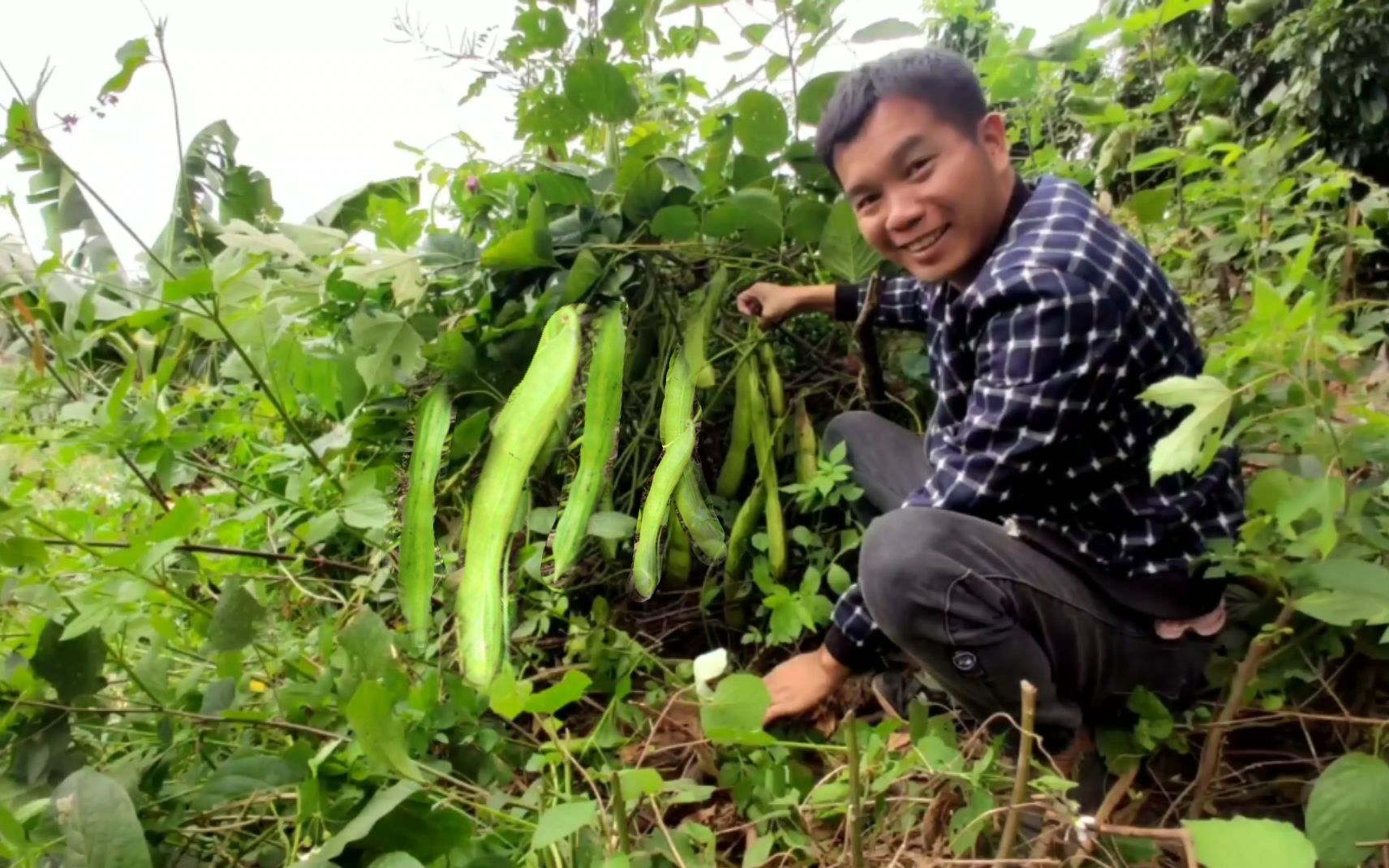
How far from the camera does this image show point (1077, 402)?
0.83 metres

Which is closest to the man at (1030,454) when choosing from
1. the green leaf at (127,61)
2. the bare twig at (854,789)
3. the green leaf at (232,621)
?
the bare twig at (854,789)

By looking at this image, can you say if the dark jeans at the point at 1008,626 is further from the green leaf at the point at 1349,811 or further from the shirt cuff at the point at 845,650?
the green leaf at the point at 1349,811

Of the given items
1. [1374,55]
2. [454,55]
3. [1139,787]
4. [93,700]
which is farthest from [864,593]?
[1374,55]

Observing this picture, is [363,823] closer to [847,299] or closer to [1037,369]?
[1037,369]

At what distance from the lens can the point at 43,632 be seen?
76 cm

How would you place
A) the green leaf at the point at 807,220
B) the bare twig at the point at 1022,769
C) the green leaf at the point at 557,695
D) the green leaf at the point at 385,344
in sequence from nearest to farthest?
the bare twig at the point at 1022,769 < the green leaf at the point at 557,695 < the green leaf at the point at 385,344 < the green leaf at the point at 807,220

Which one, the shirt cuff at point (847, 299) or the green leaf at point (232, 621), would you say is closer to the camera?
the green leaf at point (232, 621)

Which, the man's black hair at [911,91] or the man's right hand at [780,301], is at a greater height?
the man's black hair at [911,91]

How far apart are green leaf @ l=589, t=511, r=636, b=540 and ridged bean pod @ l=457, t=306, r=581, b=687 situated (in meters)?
0.10

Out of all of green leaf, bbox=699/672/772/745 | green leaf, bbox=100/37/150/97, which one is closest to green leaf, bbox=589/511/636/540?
green leaf, bbox=699/672/772/745

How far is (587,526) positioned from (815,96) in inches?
29.1

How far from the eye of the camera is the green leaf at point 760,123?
1.15 meters

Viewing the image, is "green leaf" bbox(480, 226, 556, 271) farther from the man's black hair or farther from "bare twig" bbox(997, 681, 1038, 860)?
"bare twig" bbox(997, 681, 1038, 860)

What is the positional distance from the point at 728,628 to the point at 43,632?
819 mm
